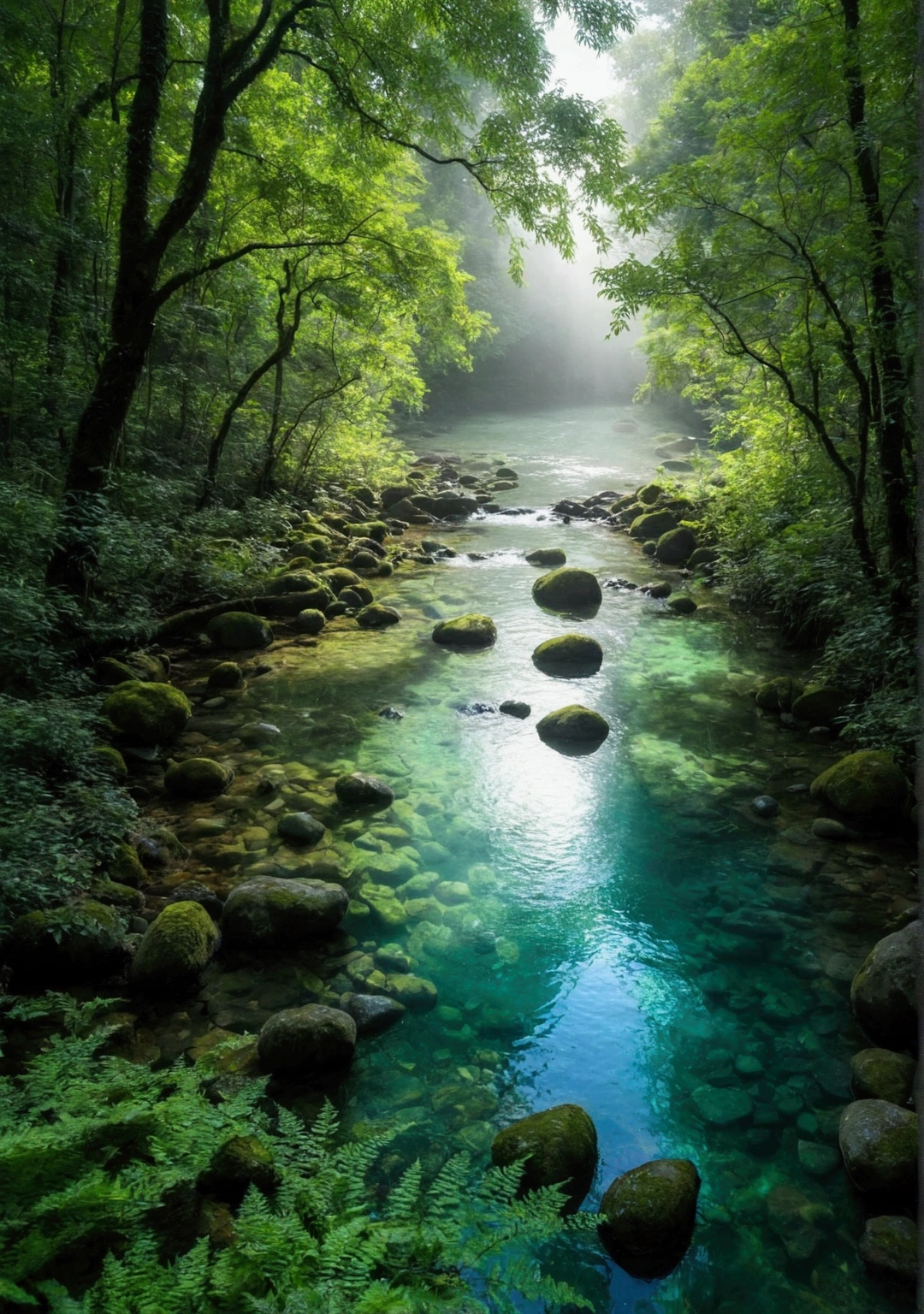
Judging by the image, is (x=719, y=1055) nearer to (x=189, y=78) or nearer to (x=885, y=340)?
(x=885, y=340)

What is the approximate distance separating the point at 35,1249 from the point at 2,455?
8.16m

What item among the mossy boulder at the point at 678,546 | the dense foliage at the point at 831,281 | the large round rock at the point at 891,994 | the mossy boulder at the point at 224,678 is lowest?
the mossy boulder at the point at 224,678

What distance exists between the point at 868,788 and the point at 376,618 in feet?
A: 22.8

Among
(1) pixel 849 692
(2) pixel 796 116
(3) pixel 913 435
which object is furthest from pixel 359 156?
(1) pixel 849 692

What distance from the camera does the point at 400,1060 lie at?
3.83 m

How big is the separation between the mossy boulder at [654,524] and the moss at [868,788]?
31.9ft

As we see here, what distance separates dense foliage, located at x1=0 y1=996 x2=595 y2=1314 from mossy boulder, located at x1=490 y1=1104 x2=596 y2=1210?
242 mm

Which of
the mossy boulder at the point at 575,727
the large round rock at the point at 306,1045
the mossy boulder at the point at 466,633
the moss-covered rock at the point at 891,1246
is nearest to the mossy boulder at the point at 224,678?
the mossy boulder at the point at 466,633

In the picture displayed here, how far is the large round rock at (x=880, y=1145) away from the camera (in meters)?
3.06

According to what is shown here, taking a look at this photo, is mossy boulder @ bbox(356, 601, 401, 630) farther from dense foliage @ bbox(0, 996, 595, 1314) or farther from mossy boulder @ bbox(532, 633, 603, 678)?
dense foliage @ bbox(0, 996, 595, 1314)

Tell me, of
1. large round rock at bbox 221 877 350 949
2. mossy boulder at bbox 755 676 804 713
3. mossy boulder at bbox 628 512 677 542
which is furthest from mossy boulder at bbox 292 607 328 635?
mossy boulder at bbox 628 512 677 542

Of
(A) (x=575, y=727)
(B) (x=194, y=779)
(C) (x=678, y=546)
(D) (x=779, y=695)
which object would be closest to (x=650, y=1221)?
(B) (x=194, y=779)

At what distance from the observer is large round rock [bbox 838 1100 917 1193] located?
3.06 meters

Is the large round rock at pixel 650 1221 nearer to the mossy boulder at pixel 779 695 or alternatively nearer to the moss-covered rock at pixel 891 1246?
the moss-covered rock at pixel 891 1246
